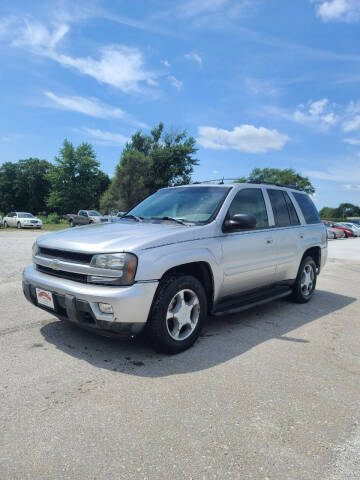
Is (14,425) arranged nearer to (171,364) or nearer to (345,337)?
(171,364)

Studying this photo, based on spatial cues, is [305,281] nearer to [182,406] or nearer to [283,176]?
[182,406]

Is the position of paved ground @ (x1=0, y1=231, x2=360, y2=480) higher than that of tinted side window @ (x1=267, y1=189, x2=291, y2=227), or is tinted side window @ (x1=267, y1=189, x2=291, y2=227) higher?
tinted side window @ (x1=267, y1=189, x2=291, y2=227)

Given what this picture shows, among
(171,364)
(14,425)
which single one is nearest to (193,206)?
(171,364)

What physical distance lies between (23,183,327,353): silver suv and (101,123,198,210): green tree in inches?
1697

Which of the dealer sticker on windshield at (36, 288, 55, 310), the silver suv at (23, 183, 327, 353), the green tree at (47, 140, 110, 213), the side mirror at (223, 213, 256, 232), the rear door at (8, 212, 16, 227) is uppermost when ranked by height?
the green tree at (47, 140, 110, 213)

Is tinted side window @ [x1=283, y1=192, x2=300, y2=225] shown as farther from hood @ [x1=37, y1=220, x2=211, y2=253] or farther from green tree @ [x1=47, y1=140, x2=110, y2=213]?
green tree @ [x1=47, y1=140, x2=110, y2=213]

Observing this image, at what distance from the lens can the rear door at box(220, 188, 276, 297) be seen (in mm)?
3932

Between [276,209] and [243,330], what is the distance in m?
1.84

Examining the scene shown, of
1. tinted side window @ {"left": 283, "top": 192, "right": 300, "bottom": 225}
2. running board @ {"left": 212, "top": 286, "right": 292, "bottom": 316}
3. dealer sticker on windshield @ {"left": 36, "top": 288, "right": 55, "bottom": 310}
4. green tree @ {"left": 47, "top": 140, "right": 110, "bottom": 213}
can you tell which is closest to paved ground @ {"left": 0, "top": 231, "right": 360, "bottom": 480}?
running board @ {"left": 212, "top": 286, "right": 292, "bottom": 316}

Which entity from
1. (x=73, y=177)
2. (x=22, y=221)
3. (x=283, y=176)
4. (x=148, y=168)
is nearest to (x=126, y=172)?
(x=148, y=168)

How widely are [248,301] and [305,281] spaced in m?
1.87

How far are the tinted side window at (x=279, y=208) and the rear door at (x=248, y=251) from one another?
0.25 metres

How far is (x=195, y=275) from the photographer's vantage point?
3717mm

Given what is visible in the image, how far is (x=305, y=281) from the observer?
5605 mm
